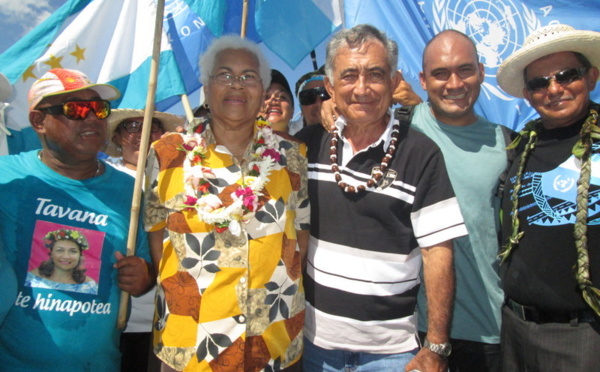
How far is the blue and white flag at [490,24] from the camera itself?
4443 mm

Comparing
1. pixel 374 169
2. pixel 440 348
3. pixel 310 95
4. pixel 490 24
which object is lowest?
pixel 440 348

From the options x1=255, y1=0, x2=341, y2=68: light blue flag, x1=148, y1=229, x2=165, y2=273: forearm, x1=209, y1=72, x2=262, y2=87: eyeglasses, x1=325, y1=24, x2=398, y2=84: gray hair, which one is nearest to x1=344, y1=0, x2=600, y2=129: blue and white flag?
x1=255, y1=0, x2=341, y2=68: light blue flag

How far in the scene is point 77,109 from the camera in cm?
252

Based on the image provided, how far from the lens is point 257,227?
2252 mm

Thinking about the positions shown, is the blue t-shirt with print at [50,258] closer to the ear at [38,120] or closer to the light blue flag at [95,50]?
the ear at [38,120]

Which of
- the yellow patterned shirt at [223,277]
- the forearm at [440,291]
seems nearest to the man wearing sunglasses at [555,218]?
the forearm at [440,291]

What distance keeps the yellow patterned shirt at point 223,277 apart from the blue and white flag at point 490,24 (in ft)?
10.7

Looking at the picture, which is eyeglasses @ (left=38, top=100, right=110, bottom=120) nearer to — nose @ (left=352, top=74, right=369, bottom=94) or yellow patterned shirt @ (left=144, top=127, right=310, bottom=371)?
yellow patterned shirt @ (left=144, top=127, right=310, bottom=371)

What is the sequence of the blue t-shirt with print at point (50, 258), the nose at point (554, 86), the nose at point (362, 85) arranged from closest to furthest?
1. the blue t-shirt with print at point (50, 258)
2. the nose at point (362, 85)
3. the nose at point (554, 86)

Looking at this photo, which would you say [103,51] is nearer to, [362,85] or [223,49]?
[223,49]

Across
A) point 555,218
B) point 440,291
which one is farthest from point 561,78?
point 440,291

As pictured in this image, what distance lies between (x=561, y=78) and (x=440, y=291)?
1550mm

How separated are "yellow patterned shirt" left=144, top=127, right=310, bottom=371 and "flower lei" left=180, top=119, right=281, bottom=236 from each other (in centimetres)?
4

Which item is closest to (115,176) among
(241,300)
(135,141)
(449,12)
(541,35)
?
(241,300)
